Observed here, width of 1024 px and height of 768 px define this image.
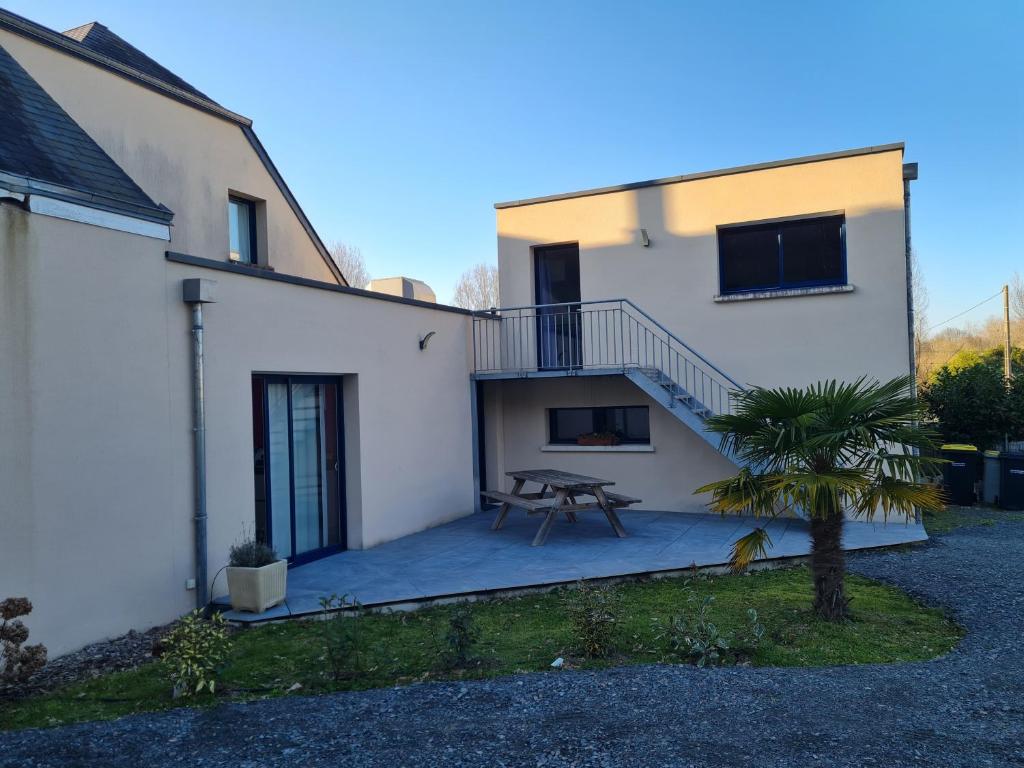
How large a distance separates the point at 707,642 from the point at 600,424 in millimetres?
7688

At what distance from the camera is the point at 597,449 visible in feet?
41.5

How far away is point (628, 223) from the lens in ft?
41.1

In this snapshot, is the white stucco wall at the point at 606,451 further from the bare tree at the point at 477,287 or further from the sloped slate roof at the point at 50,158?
the bare tree at the point at 477,287

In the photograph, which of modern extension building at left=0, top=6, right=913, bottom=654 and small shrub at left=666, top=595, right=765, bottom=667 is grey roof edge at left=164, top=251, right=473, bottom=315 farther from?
small shrub at left=666, top=595, right=765, bottom=667

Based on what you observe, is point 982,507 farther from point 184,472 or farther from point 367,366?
point 184,472

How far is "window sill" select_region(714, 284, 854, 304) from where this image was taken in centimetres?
1107

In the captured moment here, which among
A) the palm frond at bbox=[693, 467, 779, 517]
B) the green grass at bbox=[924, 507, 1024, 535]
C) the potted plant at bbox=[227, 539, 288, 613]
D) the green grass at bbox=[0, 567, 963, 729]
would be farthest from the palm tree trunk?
the green grass at bbox=[924, 507, 1024, 535]

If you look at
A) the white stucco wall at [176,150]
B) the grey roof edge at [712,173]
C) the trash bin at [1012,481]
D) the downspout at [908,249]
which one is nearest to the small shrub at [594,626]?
the downspout at [908,249]

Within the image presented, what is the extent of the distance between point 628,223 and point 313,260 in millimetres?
5951

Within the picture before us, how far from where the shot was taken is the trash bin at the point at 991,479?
519 inches

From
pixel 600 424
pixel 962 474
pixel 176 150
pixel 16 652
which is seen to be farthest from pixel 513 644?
pixel 962 474

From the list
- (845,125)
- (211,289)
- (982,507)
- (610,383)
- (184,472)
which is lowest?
(982,507)

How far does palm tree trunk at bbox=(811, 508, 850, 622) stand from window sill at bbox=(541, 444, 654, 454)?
239 inches

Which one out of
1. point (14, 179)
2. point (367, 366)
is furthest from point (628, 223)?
point (14, 179)
